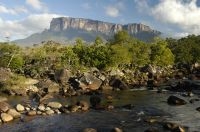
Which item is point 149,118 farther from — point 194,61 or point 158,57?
point 194,61

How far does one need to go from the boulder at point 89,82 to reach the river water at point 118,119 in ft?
59.1

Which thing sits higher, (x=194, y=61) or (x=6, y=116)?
(x=194, y=61)

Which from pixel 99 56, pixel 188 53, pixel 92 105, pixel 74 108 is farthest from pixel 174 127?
pixel 188 53

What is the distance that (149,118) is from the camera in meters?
49.7

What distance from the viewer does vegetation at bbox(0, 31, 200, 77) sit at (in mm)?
106875

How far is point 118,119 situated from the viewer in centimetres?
4966

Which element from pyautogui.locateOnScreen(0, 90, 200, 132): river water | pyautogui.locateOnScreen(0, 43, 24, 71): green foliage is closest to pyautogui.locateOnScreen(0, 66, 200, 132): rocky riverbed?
pyautogui.locateOnScreen(0, 90, 200, 132): river water

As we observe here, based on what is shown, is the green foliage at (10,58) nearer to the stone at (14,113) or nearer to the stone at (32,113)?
the stone at (32,113)

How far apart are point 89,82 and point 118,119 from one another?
1316 inches

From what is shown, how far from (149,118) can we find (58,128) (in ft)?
43.2

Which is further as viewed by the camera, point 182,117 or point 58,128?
point 182,117

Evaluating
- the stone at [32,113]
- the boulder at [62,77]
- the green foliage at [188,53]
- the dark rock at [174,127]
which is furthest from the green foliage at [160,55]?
the dark rock at [174,127]

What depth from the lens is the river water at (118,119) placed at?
44.7m

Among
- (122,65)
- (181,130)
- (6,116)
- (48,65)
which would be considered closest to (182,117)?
(181,130)
